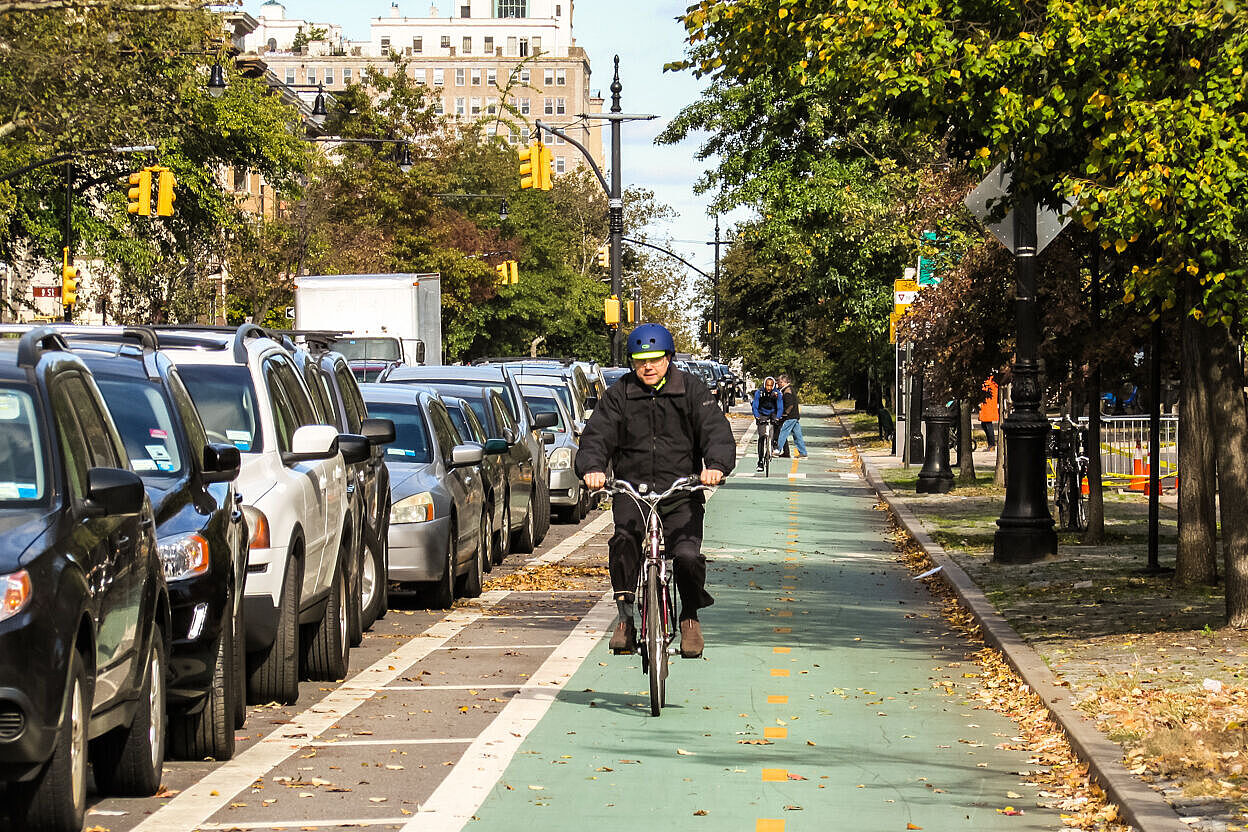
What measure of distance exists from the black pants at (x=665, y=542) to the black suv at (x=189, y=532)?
1.99 meters

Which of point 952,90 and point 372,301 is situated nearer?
point 952,90

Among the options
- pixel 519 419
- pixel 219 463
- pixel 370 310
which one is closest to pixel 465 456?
pixel 219 463

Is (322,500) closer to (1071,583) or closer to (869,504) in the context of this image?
(1071,583)

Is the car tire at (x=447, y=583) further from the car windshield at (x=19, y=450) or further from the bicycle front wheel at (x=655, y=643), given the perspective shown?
the car windshield at (x=19, y=450)

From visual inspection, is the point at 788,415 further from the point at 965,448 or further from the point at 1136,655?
the point at 1136,655

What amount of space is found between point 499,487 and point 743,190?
98.4ft

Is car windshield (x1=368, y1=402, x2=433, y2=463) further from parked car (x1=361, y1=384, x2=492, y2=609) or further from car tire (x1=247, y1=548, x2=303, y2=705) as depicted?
car tire (x1=247, y1=548, x2=303, y2=705)

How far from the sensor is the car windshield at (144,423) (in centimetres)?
864

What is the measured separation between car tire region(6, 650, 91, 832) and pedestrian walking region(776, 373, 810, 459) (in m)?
34.8

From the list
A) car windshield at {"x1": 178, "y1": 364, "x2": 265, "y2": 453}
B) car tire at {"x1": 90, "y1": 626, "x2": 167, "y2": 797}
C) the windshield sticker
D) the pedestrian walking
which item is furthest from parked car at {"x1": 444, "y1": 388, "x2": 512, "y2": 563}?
Answer: the pedestrian walking

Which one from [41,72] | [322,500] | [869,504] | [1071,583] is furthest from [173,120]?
[322,500]

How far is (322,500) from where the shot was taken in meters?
10.7

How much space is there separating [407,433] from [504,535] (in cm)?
325

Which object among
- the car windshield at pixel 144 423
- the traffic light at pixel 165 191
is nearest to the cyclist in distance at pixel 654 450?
the car windshield at pixel 144 423
